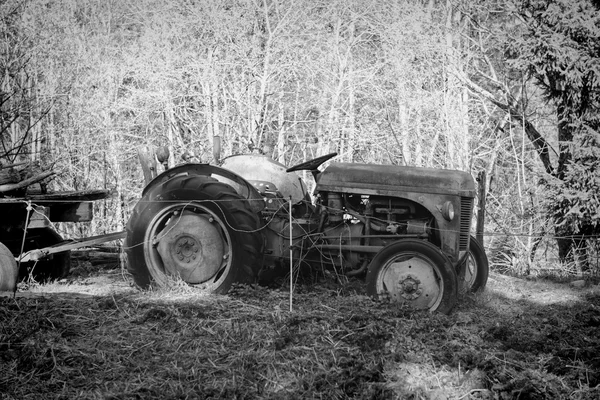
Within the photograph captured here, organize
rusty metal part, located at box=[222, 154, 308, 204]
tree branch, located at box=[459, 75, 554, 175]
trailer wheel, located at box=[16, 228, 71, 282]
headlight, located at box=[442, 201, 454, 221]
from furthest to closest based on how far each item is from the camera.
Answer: tree branch, located at box=[459, 75, 554, 175]
trailer wheel, located at box=[16, 228, 71, 282]
rusty metal part, located at box=[222, 154, 308, 204]
headlight, located at box=[442, 201, 454, 221]

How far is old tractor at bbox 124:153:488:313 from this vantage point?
6.34m

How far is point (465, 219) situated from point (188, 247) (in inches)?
116

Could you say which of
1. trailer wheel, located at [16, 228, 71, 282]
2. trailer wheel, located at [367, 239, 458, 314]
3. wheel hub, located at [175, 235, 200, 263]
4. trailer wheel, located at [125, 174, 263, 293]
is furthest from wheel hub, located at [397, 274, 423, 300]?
trailer wheel, located at [16, 228, 71, 282]

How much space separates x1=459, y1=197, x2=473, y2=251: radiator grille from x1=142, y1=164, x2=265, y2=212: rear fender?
2133mm

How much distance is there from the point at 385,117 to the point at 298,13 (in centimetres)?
322

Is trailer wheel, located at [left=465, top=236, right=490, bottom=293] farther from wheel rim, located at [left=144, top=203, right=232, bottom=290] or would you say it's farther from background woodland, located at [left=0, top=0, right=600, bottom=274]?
background woodland, located at [left=0, top=0, right=600, bottom=274]

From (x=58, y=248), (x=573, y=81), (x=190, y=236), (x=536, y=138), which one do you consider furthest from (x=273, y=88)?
(x=190, y=236)

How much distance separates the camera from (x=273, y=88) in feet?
45.4

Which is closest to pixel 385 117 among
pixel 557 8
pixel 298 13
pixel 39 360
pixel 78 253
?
pixel 298 13

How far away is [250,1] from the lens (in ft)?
45.0

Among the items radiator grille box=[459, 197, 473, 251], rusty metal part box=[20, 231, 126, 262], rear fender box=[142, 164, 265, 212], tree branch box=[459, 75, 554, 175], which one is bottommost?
rusty metal part box=[20, 231, 126, 262]

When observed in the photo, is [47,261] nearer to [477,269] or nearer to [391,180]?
[391,180]

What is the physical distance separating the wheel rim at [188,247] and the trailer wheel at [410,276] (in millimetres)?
1581

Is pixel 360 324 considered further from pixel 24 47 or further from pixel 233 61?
pixel 24 47
